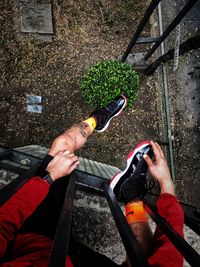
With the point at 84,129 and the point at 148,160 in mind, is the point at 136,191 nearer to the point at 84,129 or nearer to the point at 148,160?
the point at 148,160

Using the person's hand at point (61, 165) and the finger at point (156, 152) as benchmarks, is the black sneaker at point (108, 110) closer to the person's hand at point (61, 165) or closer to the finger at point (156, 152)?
the finger at point (156, 152)

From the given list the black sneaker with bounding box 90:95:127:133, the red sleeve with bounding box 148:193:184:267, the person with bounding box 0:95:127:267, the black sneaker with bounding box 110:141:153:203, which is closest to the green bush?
the black sneaker with bounding box 90:95:127:133

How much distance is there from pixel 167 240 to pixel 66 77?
3.13 metres

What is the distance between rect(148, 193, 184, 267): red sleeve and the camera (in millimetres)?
1757

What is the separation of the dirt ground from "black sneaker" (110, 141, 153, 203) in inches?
44.6

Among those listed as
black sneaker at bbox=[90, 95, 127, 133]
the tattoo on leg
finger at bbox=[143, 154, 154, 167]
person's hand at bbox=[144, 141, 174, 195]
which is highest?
black sneaker at bbox=[90, 95, 127, 133]

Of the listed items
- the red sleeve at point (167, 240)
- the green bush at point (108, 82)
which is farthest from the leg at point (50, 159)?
the red sleeve at point (167, 240)

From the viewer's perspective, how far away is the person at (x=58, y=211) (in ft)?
5.91

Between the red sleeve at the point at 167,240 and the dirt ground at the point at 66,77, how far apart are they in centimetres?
218

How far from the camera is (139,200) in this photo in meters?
2.63

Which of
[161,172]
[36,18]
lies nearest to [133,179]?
[161,172]

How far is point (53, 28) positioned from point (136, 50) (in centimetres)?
134

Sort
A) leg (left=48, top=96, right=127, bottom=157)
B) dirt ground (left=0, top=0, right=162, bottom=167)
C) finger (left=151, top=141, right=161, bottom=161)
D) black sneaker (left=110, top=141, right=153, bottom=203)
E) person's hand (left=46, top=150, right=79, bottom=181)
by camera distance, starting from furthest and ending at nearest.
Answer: dirt ground (left=0, top=0, right=162, bottom=167) → leg (left=48, top=96, right=127, bottom=157) → finger (left=151, top=141, right=161, bottom=161) → black sneaker (left=110, top=141, right=153, bottom=203) → person's hand (left=46, top=150, right=79, bottom=181)

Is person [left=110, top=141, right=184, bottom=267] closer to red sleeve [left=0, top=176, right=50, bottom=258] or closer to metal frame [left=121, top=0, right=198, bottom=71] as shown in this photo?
red sleeve [left=0, top=176, right=50, bottom=258]
